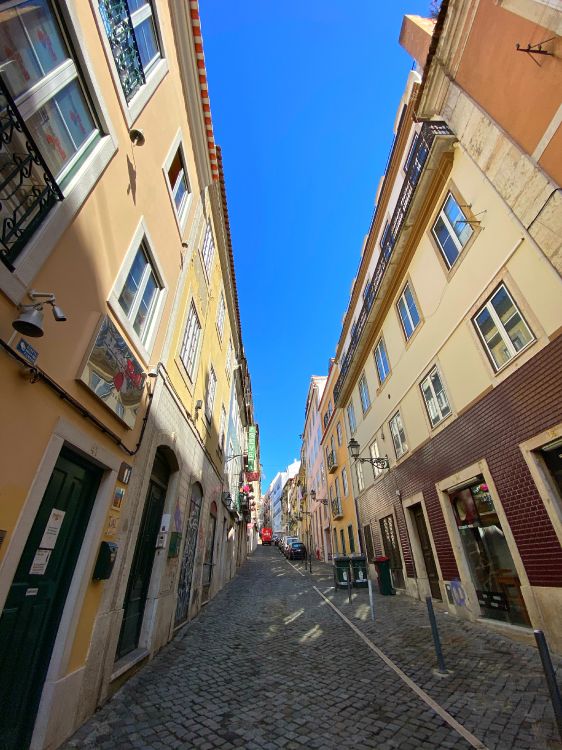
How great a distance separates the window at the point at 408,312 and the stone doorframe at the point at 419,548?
5291 millimetres

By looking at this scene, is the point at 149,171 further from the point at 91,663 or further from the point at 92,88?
the point at 91,663

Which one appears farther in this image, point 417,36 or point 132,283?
point 417,36

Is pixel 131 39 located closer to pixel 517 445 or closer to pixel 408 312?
pixel 408 312

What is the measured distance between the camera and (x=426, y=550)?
1062 cm

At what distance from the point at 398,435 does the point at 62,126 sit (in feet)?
39.6

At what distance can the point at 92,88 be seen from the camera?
4.38m

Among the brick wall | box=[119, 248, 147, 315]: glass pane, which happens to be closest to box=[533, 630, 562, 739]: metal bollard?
the brick wall

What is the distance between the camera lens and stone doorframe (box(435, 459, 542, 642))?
236 inches

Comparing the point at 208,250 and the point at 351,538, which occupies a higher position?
the point at 208,250

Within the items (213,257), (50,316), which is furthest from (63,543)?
(213,257)

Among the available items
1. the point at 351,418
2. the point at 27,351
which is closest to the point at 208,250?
the point at 27,351

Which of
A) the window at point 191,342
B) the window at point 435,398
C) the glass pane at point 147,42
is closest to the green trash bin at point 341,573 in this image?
the window at point 435,398

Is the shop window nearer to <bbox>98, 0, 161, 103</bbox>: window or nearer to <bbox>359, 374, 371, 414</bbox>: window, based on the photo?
<bbox>359, 374, 371, 414</bbox>: window

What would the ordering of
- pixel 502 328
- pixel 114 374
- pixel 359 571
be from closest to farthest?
pixel 114 374
pixel 502 328
pixel 359 571
